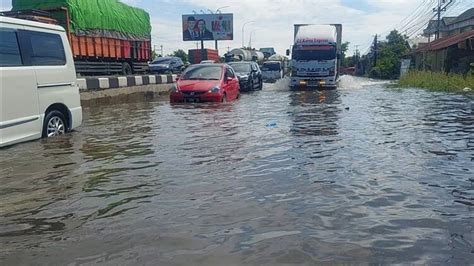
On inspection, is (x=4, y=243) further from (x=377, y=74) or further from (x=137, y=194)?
(x=377, y=74)

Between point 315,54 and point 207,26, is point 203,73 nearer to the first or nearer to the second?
point 315,54

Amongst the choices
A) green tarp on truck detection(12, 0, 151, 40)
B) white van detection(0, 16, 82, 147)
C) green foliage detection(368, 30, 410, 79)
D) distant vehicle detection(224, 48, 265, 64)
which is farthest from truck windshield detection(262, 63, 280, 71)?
white van detection(0, 16, 82, 147)

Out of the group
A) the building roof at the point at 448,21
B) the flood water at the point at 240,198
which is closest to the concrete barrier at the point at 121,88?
the flood water at the point at 240,198

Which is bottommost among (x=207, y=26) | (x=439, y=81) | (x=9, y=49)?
(x=439, y=81)

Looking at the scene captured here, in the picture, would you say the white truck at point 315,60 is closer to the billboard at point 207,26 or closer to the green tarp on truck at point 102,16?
the green tarp on truck at point 102,16

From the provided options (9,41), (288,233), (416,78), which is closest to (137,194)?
(288,233)

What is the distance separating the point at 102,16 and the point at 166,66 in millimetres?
13512

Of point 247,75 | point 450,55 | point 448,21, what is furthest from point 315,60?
point 448,21

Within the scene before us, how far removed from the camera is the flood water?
3.26 m

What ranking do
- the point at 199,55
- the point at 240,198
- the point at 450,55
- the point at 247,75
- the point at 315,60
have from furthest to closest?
1. the point at 199,55
2. the point at 450,55
3. the point at 315,60
4. the point at 247,75
5. the point at 240,198

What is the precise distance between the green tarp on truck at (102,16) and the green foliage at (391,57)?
34855mm

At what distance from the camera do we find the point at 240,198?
447cm

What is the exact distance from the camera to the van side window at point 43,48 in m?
7.07

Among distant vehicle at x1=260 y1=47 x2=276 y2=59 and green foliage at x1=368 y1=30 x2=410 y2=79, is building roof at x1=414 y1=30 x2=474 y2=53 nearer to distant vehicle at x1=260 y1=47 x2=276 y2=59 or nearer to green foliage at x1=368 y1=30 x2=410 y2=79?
green foliage at x1=368 y1=30 x2=410 y2=79
